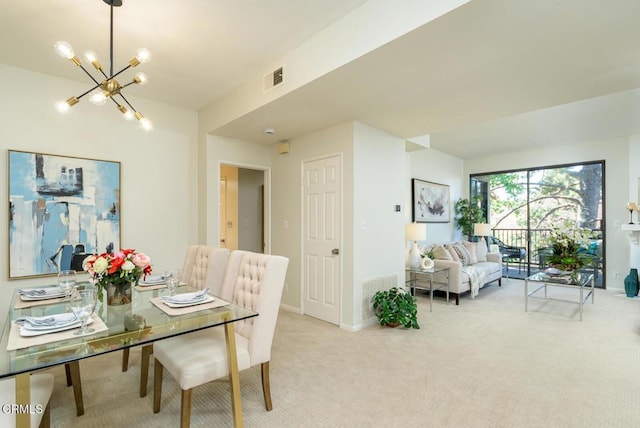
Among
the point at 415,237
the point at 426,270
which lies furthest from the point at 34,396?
the point at 415,237

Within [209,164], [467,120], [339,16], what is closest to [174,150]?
[209,164]

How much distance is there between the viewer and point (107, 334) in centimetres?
149

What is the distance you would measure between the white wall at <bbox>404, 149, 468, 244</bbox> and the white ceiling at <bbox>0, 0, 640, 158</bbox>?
234 cm

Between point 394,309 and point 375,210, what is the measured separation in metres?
1.20

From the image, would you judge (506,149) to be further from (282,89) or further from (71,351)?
(71,351)

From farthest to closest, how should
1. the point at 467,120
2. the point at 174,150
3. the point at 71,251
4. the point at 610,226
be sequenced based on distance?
the point at 610,226
the point at 174,150
the point at 467,120
the point at 71,251

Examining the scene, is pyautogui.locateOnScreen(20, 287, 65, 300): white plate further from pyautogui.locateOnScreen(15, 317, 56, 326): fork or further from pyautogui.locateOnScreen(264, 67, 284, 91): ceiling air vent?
pyautogui.locateOnScreen(264, 67, 284, 91): ceiling air vent

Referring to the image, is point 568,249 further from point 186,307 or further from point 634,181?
point 186,307

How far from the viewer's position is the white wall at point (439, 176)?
6.07m

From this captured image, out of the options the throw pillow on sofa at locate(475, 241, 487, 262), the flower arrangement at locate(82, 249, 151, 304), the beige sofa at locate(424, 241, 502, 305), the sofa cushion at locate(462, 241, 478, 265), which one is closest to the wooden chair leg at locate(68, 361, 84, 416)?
the flower arrangement at locate(82, 249, 151, 304)

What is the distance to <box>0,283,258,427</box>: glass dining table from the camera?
50.1 inches

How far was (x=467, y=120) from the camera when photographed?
368 centimetres

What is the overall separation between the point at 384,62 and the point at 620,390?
2.95m

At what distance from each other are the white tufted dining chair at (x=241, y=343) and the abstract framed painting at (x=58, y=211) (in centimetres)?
205
